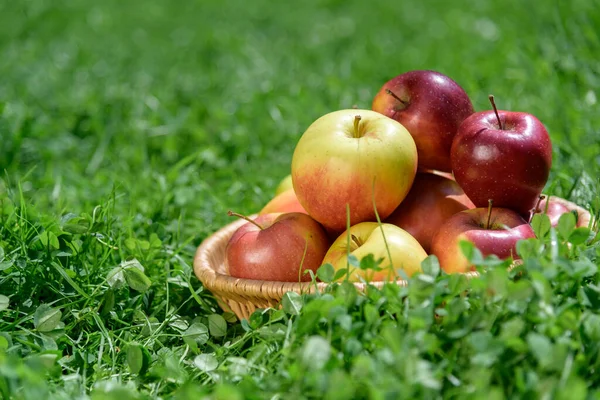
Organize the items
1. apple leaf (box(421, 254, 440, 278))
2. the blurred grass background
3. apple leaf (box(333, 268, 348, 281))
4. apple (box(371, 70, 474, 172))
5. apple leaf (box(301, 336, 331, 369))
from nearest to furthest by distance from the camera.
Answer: apple leaf (box(301, 336, 331, 369)) < apple leaf (box(421, 254, 440, 278)) < apple leaf (box(333, 268, 348, 281)) < apple (box(371, 70, 474, 172)) < the blurred grass background

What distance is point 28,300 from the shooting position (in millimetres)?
2393

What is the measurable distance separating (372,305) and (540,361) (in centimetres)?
47

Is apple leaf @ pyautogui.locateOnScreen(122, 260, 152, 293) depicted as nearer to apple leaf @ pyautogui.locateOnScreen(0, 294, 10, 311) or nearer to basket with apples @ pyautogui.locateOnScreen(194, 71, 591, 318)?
basket with apples @ pyautogui.locateOnScreen(194, 71, 591, 318)

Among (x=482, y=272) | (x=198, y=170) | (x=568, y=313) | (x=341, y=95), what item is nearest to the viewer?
(x=568, y=313)

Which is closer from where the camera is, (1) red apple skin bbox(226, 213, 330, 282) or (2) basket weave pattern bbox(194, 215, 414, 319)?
(2) basket weave pattern bbox(194, 215, 414, 319)

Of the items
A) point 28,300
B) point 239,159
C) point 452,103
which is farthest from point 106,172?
point 452,103

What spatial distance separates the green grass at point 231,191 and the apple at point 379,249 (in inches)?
8.9

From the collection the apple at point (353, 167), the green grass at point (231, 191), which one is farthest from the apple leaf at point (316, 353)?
the apple at point (353, 167)

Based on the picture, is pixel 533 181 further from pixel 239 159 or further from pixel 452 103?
pixel 239 159

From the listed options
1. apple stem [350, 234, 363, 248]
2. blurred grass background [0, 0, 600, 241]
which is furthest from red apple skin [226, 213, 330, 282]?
blurred grass background [0, 0, 600, 241]

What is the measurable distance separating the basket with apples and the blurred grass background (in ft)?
1.97

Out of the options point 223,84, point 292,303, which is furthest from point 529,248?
point 223,84

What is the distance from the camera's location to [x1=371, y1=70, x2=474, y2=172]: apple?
2.54 meters

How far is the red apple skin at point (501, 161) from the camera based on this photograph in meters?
2.35
